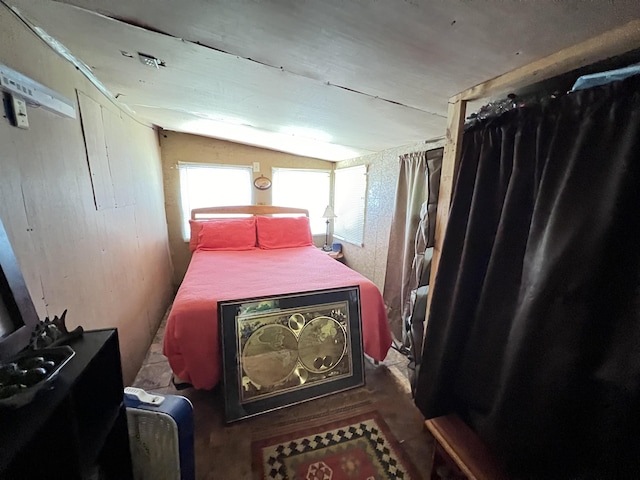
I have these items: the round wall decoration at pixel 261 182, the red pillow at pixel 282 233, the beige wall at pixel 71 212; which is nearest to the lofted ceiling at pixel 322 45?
the beige wall at pixel 71 212

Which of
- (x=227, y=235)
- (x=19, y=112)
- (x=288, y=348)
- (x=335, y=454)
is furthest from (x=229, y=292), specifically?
(x=227, y=235)

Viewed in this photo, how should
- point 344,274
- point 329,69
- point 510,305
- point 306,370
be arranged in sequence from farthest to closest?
point 344,274 < point 306,370 < point 329,69 < point 510,305

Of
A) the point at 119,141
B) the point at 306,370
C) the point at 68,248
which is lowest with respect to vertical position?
the point at 306,370

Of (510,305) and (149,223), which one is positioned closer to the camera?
(510,305)

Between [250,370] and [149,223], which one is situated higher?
[149,223]

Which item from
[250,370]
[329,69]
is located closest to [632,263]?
[329,69]

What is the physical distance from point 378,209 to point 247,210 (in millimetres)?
1862

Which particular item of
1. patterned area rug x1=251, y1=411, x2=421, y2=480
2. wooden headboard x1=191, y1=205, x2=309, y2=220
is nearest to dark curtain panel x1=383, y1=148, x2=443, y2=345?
patterned area rug x1=251, y1=411, x2=421, y2=480

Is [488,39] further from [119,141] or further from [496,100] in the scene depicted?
[119,141]

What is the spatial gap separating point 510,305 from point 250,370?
147 centimetres

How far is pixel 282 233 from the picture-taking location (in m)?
3.27

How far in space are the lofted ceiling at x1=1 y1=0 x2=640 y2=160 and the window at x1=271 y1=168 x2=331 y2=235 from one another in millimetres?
2054

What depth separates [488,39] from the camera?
0.81 metres

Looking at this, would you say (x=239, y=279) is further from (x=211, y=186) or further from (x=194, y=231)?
(x=211, y=186)
